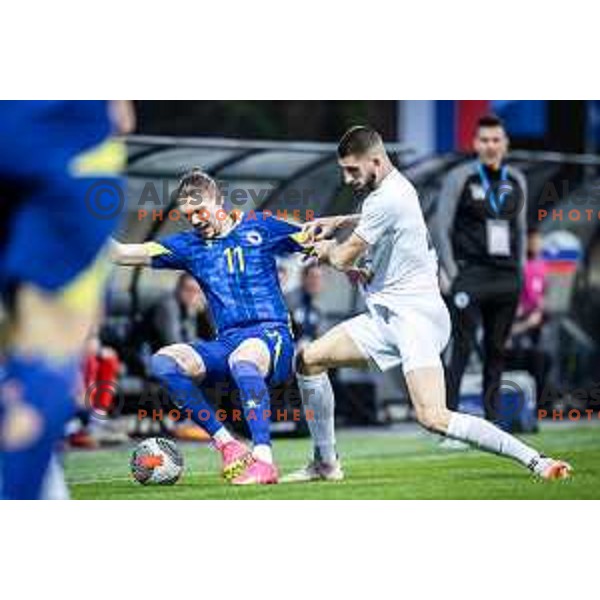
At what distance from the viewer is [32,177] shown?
11.6 ft

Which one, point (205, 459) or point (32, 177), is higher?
point (32, 177)

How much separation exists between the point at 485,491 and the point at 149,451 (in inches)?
52.8

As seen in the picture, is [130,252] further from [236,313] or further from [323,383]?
[323,383]

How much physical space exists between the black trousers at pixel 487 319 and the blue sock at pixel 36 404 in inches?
140

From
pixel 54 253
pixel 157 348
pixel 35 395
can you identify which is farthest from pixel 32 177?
pixel 157 348

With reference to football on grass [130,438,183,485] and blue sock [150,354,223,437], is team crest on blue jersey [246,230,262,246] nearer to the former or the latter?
blue sock [150,354,223,437]

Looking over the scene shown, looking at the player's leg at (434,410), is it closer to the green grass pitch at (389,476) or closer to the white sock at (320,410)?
the green grass pitch at (389,476)

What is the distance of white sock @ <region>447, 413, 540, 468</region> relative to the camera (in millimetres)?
6555

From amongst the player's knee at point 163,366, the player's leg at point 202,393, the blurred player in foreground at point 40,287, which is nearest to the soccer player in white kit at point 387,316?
the player's leg at point 202,393

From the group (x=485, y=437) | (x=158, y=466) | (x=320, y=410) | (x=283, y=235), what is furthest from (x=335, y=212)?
(x=158, y=466)

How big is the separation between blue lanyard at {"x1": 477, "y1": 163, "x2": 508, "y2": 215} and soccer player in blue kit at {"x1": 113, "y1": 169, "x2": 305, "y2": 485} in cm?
104

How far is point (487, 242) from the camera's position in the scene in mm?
7316

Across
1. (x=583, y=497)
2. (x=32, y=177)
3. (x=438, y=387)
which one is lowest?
(x=583, y=497)
